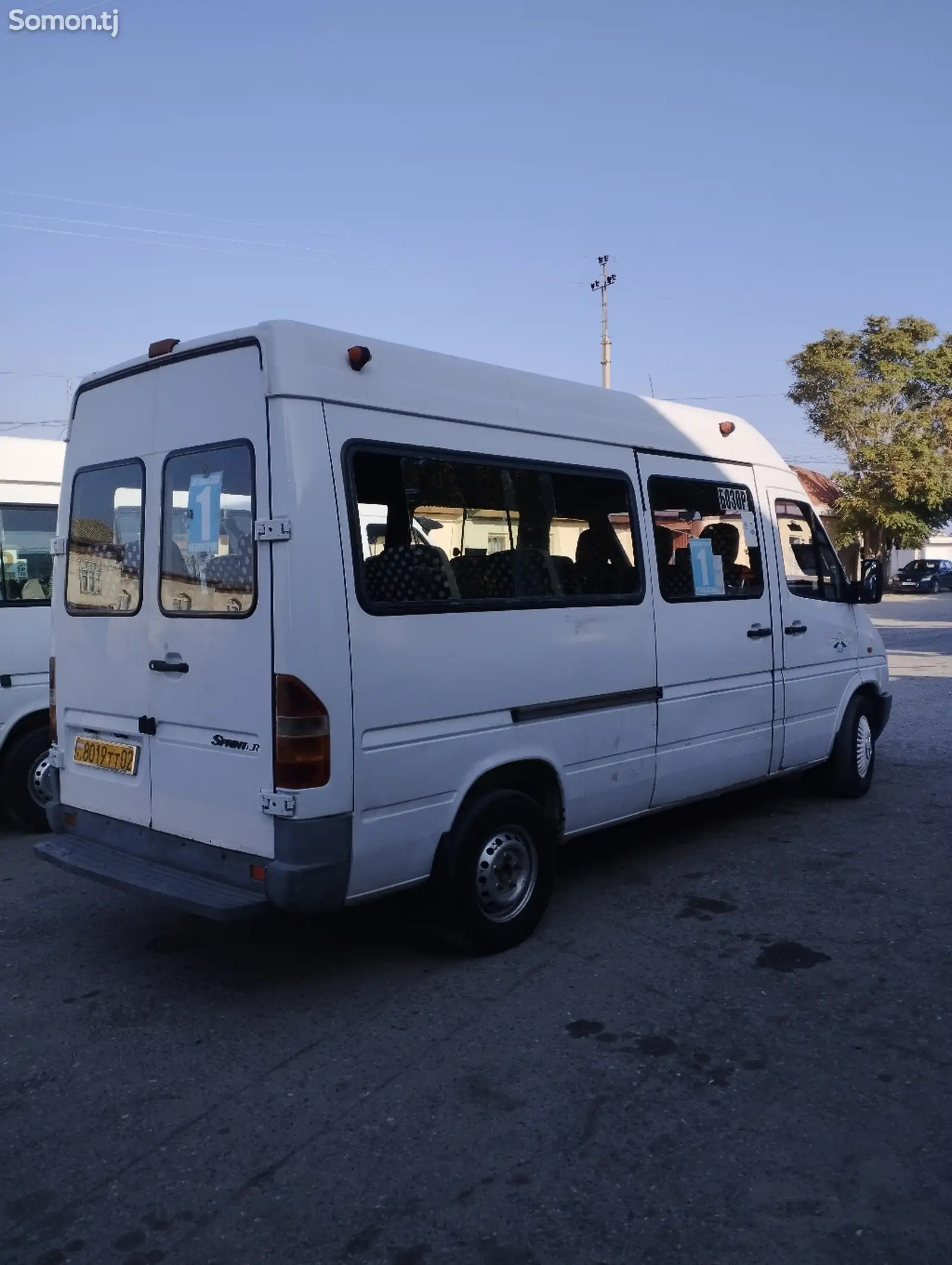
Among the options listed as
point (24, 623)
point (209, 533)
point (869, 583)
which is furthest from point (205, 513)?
point (869, 583)

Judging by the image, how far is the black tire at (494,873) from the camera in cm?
464

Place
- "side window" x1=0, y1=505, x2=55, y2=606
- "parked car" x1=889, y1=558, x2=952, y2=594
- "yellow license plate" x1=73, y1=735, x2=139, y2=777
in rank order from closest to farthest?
"yellow license plate" x1=73, y1=735, x2=139, y2=777
"side window" x1=0, y1=505, x2=55, y2=606
"parked car" x1=889, y1=558, x2=952, y2=594

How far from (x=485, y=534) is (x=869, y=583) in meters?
3.64

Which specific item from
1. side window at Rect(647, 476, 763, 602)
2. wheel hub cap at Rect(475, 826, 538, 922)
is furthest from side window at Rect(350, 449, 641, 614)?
wheel hub cap at Rect(475, 826, 538, 922)

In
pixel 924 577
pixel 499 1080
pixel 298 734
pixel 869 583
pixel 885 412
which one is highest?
pixel 885 412

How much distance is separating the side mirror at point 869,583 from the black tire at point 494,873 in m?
3.42

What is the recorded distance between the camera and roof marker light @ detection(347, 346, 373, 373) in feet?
14.3

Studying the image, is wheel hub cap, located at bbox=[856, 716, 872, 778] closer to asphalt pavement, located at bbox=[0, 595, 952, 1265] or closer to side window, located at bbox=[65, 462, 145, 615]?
asphalt pavement, located at bbox=[0, 595, 952, 1265]

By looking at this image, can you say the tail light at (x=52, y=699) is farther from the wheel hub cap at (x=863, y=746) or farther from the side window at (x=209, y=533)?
the wheel hub cap at (x=863, y=746)

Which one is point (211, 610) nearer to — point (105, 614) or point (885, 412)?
point (105, 614)

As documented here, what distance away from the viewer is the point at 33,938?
5242 millimetres

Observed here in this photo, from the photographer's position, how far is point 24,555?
23.6 ft

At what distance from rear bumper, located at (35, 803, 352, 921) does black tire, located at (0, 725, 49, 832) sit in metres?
2.37

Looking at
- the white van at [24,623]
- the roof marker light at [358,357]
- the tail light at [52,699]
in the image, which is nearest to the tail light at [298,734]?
the roof marker light at [358,357]
